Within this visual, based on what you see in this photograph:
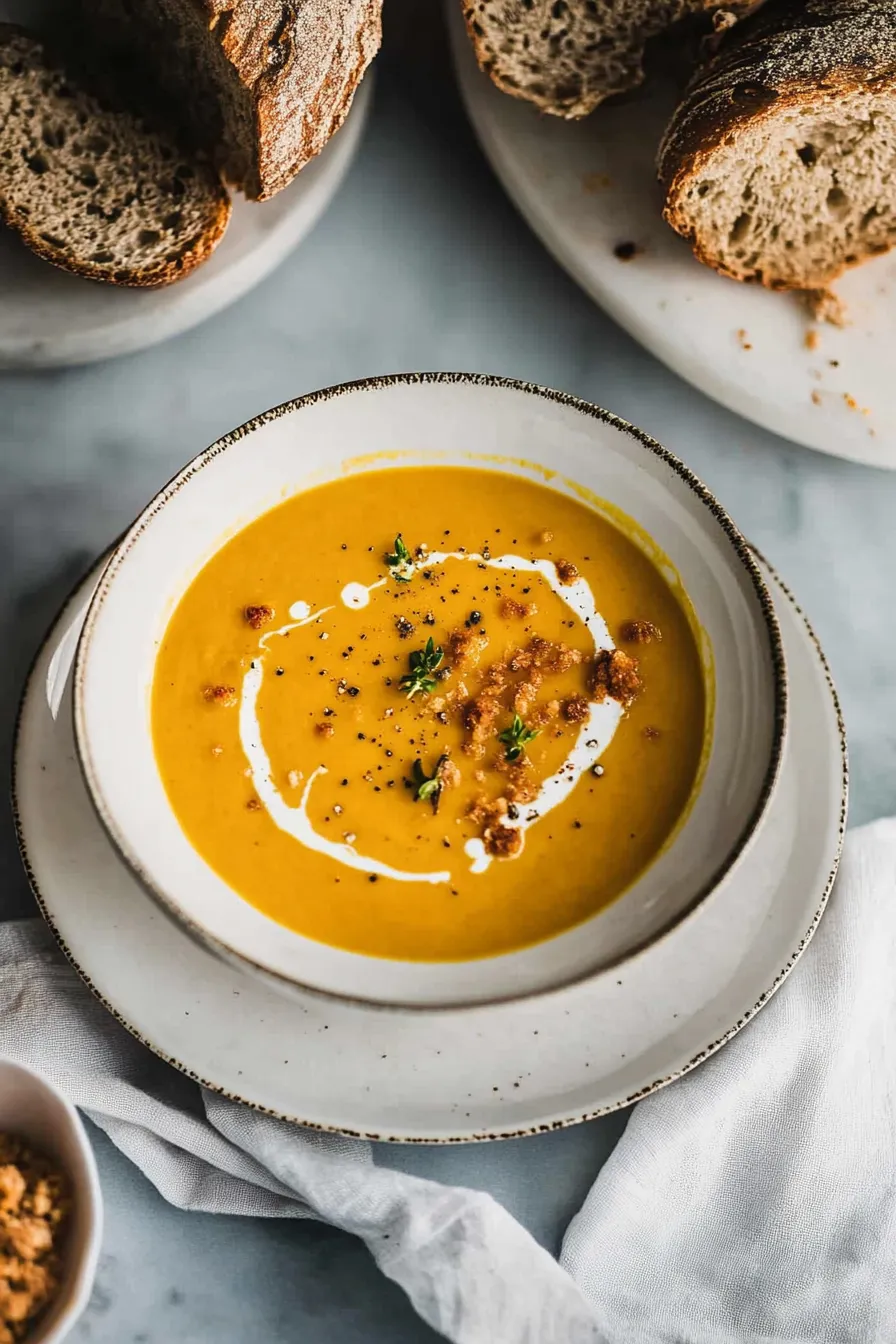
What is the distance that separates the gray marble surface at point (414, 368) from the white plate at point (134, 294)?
68 millimetres

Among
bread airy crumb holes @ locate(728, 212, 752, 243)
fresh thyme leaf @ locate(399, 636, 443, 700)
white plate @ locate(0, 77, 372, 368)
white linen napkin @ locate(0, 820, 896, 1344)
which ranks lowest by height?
white linen napkin @ locate(0, 820, 896, 1344)

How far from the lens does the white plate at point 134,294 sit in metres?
2.36

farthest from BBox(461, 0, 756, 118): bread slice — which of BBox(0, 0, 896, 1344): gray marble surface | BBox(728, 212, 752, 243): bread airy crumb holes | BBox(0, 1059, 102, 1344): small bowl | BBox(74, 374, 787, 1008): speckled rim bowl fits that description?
BBox(0, 1059, 102, 1344): small bowl

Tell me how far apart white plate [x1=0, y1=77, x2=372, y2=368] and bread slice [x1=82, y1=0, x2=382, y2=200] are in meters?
0.07

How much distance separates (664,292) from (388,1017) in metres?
1.38

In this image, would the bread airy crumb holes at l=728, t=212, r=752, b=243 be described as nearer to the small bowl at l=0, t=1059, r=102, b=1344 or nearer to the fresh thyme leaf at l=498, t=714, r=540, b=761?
the fresh thyme leaf at l=498, t=714, r=540, b=761

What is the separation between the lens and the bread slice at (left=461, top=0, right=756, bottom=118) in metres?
2.35

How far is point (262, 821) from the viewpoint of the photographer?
2109mm

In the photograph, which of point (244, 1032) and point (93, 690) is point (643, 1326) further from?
point (93, 690)

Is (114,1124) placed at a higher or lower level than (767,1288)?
higher

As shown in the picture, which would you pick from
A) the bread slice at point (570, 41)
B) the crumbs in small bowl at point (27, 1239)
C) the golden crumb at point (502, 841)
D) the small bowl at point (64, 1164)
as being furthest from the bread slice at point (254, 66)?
the crumbs in small bowl at point (27, 1239)

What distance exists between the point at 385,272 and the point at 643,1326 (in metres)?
1.91

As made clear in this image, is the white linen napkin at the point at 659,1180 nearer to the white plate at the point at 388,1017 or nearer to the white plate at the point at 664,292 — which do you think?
the white plate at the point at 388,1017

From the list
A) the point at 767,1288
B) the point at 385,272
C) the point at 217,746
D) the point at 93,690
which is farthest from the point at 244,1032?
the point at 385,272
